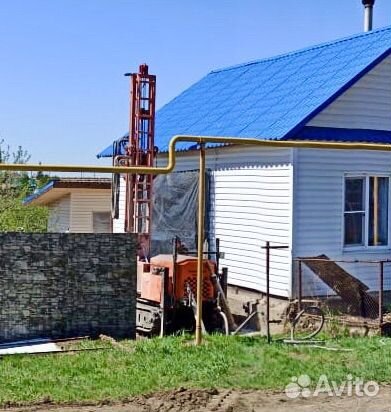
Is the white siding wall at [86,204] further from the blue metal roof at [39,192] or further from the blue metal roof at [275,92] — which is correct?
the blue metal roof at [275,92]

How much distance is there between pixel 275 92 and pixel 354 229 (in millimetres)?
3358

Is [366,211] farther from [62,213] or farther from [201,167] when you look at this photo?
[62,213]

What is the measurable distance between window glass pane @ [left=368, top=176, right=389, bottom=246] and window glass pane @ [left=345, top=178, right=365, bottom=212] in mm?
168

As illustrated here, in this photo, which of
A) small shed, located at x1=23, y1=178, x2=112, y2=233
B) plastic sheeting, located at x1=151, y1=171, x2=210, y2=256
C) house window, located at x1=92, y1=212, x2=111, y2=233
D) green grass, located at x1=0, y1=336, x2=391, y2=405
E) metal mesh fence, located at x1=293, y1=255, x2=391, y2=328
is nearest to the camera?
green grass, located at x1=0, y1=336, x2=391, y2=405

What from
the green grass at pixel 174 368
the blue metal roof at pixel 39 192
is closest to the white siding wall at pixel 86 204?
the blue metal roof at pixel 39 192

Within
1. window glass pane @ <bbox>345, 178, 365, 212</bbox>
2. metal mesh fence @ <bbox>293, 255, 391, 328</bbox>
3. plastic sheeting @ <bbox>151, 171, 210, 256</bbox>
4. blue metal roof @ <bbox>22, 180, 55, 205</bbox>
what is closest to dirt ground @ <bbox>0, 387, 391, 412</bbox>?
metal mesh fence @ <bbox>293, 255, 391, 328</bbox>

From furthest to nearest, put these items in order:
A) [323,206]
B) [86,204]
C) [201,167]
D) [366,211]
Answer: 1. [86,204]
2. [366,211]
3. [323,206]
4. [201,167]

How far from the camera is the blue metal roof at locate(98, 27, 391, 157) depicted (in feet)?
40.9

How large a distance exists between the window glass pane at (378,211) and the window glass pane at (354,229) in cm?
19

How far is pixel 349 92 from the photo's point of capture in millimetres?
12719

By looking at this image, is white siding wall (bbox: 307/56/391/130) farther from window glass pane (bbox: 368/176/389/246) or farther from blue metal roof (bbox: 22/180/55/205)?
blue metal roof (bbox: 22/180/55/205)

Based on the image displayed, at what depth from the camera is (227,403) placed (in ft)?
19.7

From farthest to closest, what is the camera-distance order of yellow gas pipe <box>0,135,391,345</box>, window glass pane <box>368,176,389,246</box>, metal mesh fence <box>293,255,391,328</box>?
window glass pane <box>368,176,389,246</box> → metal mesh fence <box>293,255,391,328</box> → yellow gas pipe <box>0,135,391,345</box>

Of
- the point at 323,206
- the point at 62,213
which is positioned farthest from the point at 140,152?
the point at 62,213
